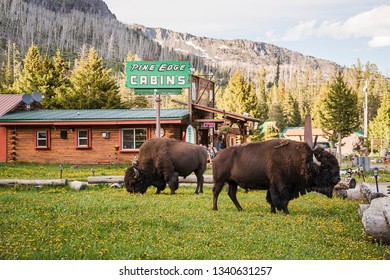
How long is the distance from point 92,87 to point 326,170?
1321 cm

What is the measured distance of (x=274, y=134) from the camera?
20.2 meters

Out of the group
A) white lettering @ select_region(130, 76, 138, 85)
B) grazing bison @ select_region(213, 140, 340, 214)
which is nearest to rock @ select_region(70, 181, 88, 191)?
white lettering @ select_region(130, 76, 138, 85)

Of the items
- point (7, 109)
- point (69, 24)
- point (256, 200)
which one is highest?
point (69, 24)

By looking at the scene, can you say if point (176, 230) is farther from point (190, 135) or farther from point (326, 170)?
point (190, 135)

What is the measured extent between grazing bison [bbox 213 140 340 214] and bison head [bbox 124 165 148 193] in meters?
4.36

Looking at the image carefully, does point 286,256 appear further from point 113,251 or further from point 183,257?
point 113,251

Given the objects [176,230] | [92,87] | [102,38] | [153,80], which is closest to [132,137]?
[92,87]

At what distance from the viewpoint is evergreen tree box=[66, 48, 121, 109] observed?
14.9 metres

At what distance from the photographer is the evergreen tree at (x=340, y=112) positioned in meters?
13.4

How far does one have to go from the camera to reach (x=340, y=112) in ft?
50.5

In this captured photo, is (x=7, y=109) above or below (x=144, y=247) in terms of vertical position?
above

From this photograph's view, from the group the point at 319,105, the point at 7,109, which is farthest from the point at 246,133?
the point at 7,109

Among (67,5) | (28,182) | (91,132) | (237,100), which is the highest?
(67,5)
